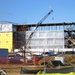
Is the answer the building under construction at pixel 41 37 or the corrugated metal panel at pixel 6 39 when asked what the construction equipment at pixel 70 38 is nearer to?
the building under construction at pixel 41 37

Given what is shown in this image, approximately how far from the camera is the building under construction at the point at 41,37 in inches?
4796

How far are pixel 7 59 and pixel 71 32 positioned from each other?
294 ft

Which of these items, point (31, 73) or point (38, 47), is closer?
point (31, 73)

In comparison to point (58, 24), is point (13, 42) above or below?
below

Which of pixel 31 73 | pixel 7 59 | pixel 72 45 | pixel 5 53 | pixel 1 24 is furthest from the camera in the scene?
pixel 1 24

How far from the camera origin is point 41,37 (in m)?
124

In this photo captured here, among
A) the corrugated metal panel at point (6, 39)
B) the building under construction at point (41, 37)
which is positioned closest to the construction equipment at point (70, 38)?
the building under construction at point (41, 37)

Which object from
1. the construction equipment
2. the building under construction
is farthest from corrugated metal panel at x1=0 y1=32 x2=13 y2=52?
the construction equipment

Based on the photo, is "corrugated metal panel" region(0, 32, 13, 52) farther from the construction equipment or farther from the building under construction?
the construction equipment

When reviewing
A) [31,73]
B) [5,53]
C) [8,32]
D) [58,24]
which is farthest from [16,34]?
[31,73]

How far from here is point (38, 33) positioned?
12462 centimetres

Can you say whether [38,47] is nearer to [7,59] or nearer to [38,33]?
[38,33]

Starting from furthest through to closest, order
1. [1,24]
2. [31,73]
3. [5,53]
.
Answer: [1,24] < [5,53] < [31,73]

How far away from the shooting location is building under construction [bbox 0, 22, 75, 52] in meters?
122
